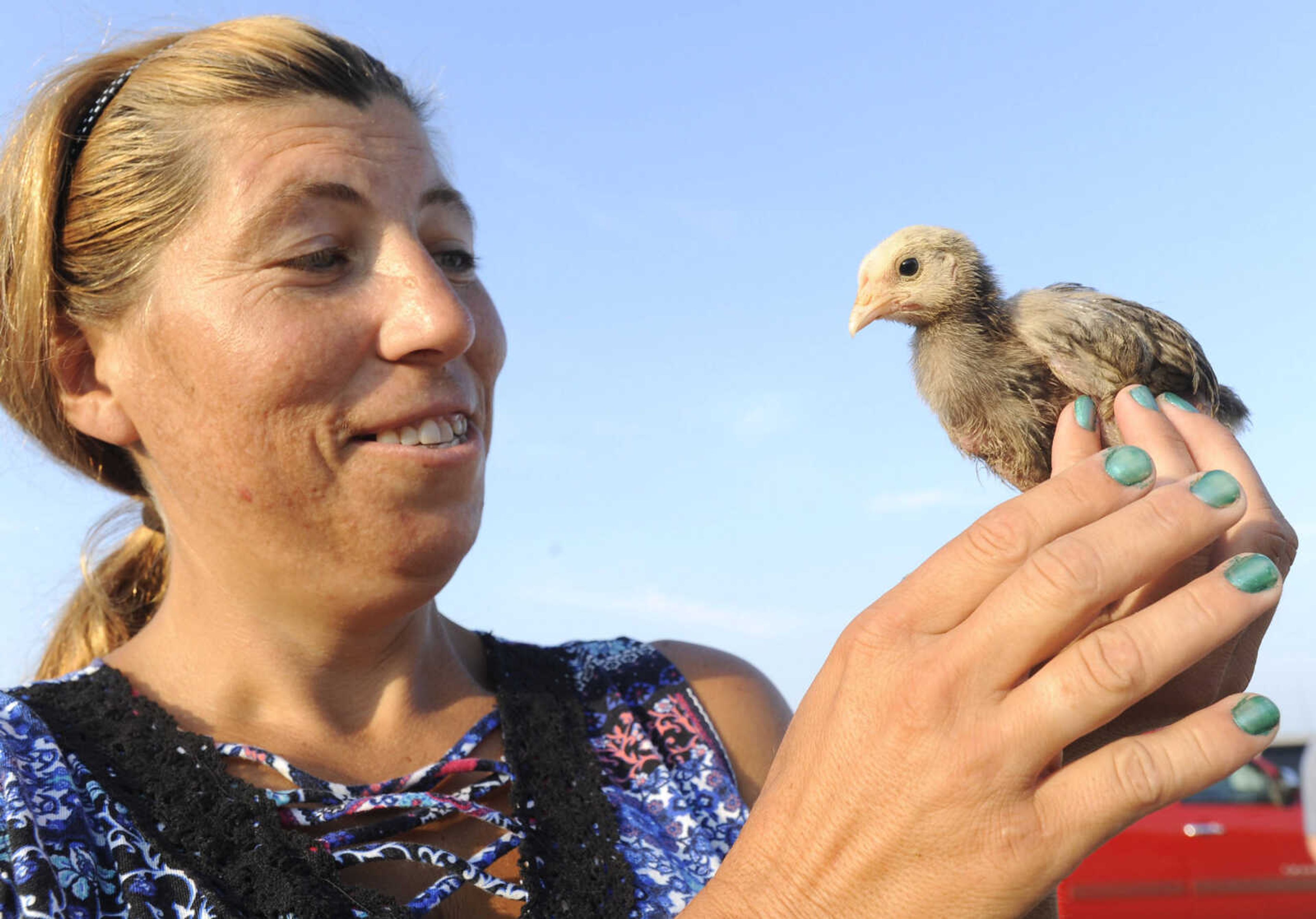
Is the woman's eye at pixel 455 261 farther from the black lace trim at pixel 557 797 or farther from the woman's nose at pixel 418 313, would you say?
the black lace trim at pixel 557 797

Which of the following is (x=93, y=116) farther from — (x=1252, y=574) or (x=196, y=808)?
(x=1252, y=574)

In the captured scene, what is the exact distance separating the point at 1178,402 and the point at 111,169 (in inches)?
89.8

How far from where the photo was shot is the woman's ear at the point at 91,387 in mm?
2404

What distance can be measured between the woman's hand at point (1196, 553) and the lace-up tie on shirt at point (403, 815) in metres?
1.22

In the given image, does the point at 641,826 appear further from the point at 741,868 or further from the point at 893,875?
the point at 893,875

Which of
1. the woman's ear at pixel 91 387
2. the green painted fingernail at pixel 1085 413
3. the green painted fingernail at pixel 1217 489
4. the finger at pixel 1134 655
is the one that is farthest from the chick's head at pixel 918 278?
the woman's ear at pixel 91 387

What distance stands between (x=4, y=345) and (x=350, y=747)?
4.29 ft

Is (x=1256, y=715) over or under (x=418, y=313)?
under

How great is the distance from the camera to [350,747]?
8.01 feet

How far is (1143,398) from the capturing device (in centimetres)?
159

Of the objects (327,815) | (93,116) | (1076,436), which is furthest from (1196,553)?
(93,116)

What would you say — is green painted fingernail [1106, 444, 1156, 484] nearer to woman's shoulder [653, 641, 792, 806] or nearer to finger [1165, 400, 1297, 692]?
finger [1165, 400, 1297, 692]

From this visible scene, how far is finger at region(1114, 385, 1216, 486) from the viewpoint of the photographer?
1.53 m

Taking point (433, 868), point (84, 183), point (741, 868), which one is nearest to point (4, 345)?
point (84, 183)
